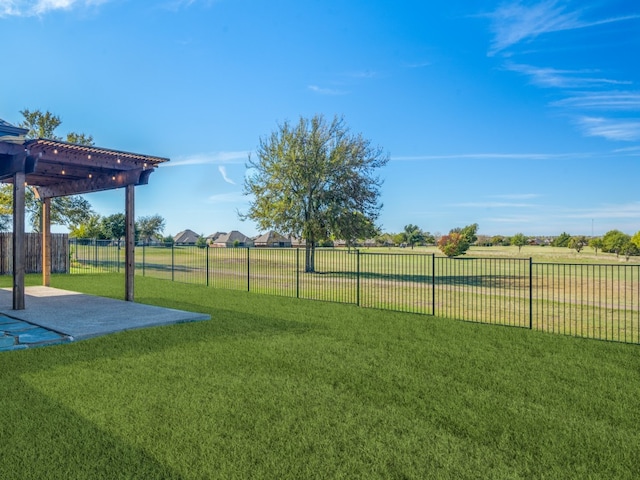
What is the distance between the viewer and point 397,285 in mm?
18719

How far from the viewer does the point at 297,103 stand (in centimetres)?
2314

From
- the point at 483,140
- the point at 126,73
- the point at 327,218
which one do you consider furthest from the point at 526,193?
the point at 126,73

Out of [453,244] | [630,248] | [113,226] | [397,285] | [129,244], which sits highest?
[113,226]

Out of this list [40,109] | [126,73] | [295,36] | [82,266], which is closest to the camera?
[295,36]

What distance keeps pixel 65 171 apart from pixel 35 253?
13.4 metres

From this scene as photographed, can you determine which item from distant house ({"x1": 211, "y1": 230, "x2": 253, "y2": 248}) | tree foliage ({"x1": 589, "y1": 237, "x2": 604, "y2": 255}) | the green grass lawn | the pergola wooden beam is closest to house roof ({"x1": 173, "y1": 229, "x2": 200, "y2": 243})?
distant house ({"x1": 211, "y1": 230, "x2": 253, "y2": 248})

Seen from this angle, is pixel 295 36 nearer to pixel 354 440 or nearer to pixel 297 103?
pixel 297 103

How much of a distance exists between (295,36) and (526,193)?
3108cm

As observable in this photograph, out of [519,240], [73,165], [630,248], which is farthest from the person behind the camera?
[519,240]

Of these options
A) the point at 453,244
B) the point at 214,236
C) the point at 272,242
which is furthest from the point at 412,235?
the point at 453,244

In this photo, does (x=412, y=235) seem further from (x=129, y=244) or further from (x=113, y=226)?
(x=129, y=244)

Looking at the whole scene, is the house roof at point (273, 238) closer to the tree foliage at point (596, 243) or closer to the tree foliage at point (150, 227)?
the tree foliage at point (150, 227)

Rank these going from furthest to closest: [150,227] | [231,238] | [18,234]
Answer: [150,227]
[231,238]
[18,234]

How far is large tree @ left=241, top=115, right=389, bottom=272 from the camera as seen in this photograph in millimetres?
23875
